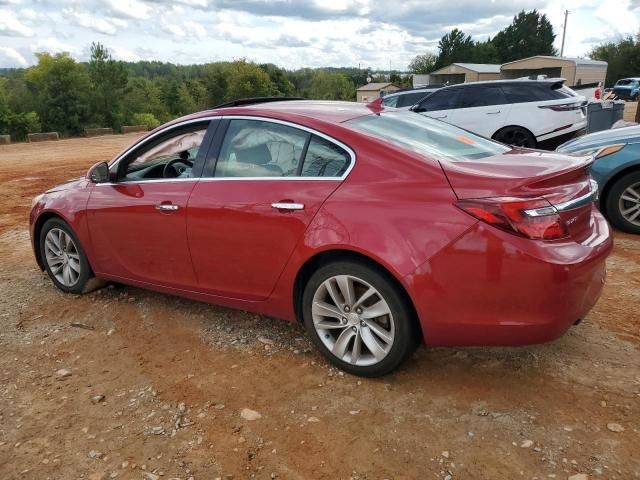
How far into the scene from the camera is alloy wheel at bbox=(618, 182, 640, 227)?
222 inches

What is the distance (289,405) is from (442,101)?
9.22 metres

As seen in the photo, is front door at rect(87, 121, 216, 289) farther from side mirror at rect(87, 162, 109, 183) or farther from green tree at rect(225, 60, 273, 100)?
green tree at rect(225, 60, 273, 100)

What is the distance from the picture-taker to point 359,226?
9.41 feet

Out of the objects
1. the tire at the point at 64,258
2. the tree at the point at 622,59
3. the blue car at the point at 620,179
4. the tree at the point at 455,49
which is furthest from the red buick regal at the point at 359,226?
the tree at the point at 455,49

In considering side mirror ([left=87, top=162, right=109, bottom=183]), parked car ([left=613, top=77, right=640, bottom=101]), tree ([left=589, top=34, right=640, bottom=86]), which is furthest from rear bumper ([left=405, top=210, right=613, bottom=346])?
tree ([left=589, top=34, right=640, bottom=86])

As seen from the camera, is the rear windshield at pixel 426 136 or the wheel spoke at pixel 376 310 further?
the rear windshield at pixel 426 136

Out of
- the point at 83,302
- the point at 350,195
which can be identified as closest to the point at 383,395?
the point at 350,195

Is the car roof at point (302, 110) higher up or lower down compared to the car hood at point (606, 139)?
higher up

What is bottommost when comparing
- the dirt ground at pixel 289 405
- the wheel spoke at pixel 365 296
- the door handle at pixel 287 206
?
the dirt ground at pixel 289 405

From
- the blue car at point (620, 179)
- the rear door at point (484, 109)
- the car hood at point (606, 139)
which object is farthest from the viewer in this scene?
the rear door at point (484, 109)

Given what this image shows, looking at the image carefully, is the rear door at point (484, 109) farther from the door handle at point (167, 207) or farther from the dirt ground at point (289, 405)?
the door handle at point (167, 207)

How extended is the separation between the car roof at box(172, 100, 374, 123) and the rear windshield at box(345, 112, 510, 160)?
118 mm

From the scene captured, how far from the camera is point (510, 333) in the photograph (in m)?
2.67

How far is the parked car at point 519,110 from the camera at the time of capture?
9664 mm
